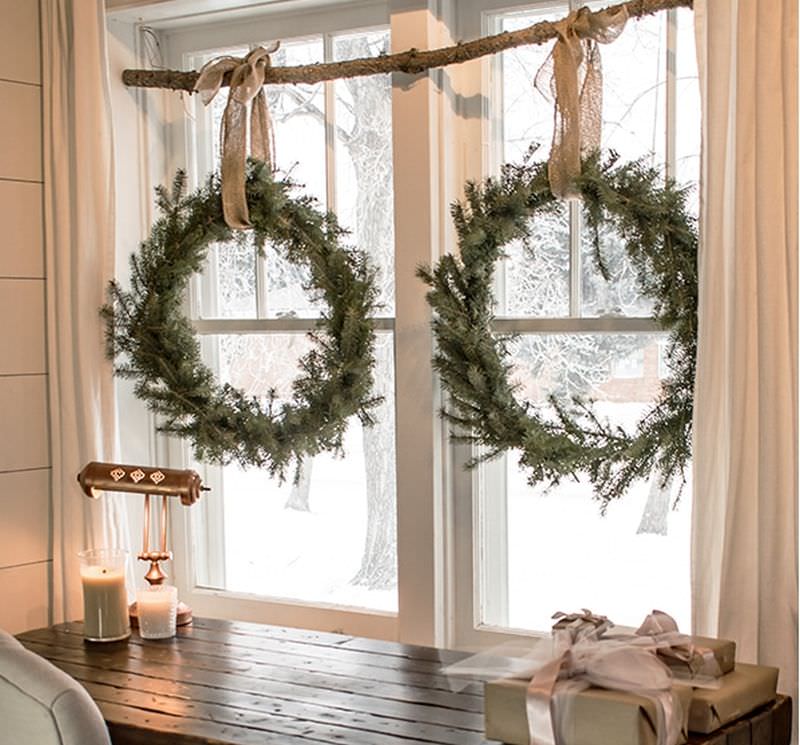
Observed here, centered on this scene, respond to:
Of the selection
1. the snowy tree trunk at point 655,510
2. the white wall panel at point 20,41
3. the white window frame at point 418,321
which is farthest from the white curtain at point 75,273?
the snowy tree trunk at point 655,510

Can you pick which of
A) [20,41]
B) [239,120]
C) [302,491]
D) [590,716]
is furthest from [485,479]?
[20,41]

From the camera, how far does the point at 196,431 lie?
2850 mm

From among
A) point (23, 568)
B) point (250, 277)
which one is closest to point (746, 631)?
point (250, 277)

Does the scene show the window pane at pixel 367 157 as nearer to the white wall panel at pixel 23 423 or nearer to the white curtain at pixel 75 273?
the white curtain at pixel 75 273

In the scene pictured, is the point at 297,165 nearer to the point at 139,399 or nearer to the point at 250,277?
the point at 250,277

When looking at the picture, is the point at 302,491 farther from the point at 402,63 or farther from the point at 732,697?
the point at 732,697

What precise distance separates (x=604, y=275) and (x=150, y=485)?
39.3 inches

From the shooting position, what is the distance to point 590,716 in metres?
1.64

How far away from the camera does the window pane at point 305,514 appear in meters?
2.96

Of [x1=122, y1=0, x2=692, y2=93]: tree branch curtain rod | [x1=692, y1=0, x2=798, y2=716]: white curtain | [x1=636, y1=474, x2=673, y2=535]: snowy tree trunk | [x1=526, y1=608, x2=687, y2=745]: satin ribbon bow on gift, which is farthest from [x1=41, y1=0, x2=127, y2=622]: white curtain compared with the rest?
[x1=526, y1=608, x2=687, y2=745]: satin ribbon bow on gift

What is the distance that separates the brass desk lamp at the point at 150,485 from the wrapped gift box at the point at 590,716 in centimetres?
96

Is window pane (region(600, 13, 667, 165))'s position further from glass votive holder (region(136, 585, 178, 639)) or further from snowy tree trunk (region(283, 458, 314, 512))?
glass votive holder (region(136, 585, 178, 639))

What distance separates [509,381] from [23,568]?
4.10 ft

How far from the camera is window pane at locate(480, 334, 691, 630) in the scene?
2594mm
